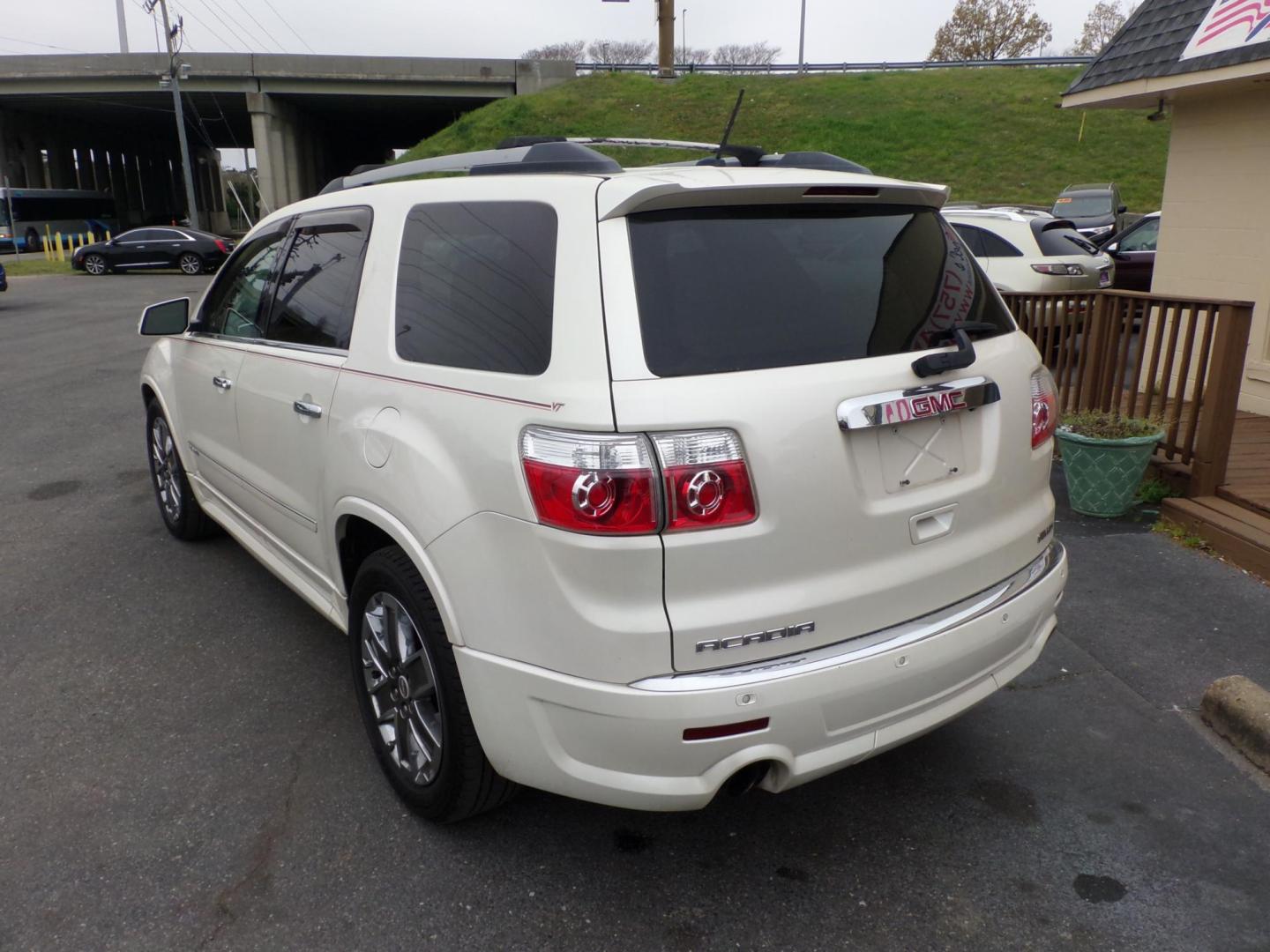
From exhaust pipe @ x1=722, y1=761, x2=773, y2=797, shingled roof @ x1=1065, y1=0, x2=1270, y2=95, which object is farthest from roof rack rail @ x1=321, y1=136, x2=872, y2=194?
shingled roof @ x1=1065, y1=0, x2=1270, y2=95

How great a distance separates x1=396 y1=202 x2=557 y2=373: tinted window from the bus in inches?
1634

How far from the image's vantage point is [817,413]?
2338 mm

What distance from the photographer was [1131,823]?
2.95 metres

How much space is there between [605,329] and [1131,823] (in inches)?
86.8

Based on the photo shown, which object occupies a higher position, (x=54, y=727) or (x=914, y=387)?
(x=914, y=387)

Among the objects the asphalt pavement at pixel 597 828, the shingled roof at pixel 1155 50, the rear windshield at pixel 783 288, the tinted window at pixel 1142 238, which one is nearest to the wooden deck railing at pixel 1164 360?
the asphalt pavement at pixel 597 828

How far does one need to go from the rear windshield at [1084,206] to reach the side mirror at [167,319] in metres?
19.0

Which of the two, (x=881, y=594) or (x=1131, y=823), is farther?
(x=1131, y=823)

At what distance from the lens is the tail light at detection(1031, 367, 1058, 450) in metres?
2.95

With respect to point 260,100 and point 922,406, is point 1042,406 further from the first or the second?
point 260,100

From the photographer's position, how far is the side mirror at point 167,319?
15.1 feet

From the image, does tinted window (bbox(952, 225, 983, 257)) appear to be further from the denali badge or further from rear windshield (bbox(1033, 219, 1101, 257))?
the denali badge

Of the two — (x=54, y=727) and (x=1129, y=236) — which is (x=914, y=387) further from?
(x=1129, y=236)

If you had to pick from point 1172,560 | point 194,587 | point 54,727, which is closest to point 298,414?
point 54,727
